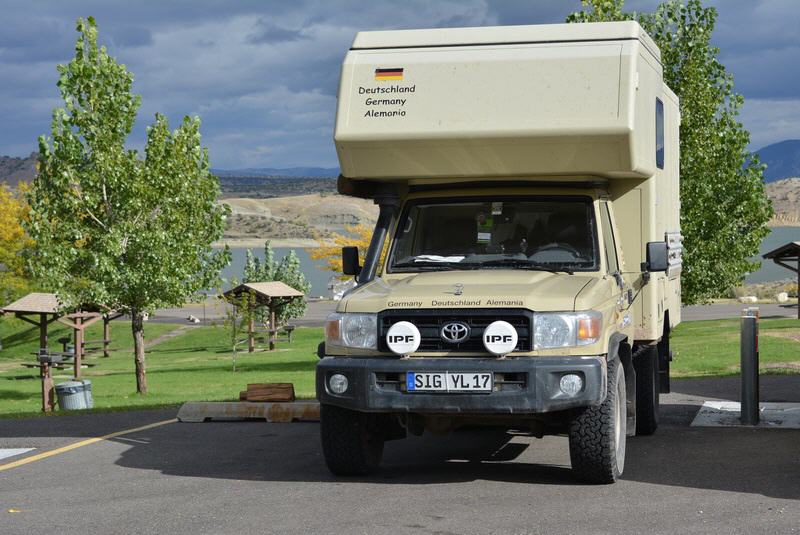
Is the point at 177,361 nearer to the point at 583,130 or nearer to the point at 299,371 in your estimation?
the point at 299,371

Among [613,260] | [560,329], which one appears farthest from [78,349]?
[560,329]

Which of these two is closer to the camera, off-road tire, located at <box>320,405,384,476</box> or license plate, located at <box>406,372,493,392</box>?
license plate, located at <box>406,372,493,392</box>

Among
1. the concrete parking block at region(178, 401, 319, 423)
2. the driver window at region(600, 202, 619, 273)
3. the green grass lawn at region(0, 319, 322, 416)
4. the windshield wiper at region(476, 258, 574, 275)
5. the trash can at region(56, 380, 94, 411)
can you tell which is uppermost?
the driver window at region(600, 202, 619, 273)

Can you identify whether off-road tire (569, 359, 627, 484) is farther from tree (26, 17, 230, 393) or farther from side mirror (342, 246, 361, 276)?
tree (26, 17, 230, 393)

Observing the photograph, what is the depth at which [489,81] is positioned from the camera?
31.1ft

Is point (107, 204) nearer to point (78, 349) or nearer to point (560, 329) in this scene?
point (78, 349)

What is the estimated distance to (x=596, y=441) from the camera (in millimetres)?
8688

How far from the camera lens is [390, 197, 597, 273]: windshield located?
9711 millimetres

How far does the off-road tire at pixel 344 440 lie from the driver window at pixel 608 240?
89.7 inches

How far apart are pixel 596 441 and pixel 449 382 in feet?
3.71

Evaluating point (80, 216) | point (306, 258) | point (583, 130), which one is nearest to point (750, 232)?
point (80, 216)

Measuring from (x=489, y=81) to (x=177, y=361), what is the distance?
36.8 meters

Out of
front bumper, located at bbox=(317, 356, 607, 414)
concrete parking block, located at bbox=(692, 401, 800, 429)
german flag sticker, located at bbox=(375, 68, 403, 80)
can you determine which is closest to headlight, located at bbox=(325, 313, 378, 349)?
front bumper, located at bbox=(317, 356, 607, 414)

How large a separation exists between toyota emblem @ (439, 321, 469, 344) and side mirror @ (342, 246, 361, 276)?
193cm
